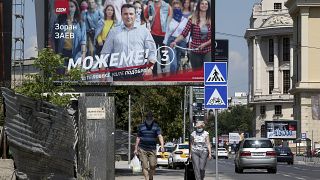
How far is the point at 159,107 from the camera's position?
2400 inches

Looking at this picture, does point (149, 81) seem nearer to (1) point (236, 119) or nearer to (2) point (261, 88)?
(2) point (261, 88)

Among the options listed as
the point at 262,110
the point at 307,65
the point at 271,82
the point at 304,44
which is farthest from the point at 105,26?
the point at 271,82

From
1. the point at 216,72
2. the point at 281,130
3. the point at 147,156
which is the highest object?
the point at 216,72

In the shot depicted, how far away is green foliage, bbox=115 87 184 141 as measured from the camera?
60.8m

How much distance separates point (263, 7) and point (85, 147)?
13177 centimetres

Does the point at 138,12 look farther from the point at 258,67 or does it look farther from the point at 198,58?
the point at 258,67

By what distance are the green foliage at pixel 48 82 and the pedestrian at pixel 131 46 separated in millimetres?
7101

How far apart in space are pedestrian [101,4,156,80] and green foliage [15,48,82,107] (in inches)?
280

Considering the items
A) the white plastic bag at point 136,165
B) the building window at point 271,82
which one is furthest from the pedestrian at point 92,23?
the building window at point 271,82

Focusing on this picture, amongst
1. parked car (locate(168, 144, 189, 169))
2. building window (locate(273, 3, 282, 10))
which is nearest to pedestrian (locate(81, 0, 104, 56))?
parked car (locate(168, 144, 189, 169))

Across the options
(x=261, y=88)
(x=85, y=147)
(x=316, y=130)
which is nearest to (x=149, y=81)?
(x=85, y=147)

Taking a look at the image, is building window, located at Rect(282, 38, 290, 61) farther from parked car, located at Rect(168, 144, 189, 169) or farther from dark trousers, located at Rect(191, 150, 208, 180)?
dark trousers, located at Rect(191, 150, 208, 180)

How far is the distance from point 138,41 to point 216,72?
11.4 m

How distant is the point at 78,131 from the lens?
2012 cm
